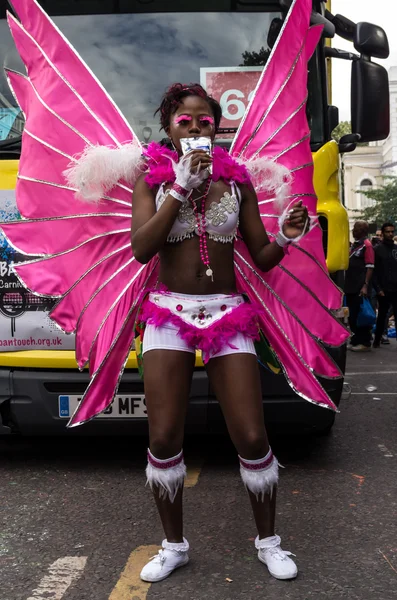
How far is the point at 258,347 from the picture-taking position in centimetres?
362

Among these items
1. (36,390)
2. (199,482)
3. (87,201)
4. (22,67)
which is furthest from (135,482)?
(22,67)

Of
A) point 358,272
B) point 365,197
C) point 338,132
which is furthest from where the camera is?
point 365,197

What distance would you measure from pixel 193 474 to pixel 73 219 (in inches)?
69.9

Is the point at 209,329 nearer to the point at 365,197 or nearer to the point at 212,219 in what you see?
the point at 212,219

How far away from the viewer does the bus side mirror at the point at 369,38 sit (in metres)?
4.88

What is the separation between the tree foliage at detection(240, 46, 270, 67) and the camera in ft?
15.6

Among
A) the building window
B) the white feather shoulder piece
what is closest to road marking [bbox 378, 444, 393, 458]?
the white feather shoulder piece

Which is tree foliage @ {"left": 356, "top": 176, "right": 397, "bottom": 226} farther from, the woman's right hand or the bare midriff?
the woman's right hand

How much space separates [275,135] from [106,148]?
784 mm

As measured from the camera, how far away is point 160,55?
188 inches

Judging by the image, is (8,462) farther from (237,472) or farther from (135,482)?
(237,472)

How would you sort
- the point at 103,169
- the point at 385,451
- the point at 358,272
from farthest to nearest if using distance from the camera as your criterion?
the point at 358,272 → the point at 385,451 → the point at 103,169

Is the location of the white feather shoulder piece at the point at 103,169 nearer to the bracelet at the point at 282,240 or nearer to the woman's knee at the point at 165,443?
the bracelet at the point at 282,240

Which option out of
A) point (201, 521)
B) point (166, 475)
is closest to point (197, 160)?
point (166, 475)
